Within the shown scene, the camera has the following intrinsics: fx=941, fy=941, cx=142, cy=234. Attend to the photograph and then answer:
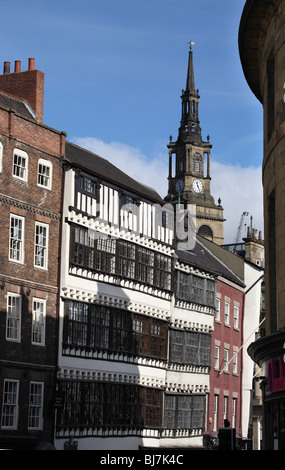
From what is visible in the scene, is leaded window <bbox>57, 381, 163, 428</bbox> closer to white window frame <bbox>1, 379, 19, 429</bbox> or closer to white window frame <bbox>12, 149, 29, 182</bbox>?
white window frame <bbox>1, 379, 19, 429</bbox>

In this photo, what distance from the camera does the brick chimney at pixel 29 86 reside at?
42781 mm

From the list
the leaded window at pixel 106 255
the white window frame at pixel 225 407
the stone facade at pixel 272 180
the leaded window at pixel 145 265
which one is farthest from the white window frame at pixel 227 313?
the stone facade at pixel 272 180

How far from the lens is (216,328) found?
2151 inches

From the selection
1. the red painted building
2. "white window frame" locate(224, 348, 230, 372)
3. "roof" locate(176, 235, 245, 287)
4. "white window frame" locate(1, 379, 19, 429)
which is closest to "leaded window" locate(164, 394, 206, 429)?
the red painted building

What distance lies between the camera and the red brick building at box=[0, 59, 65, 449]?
37.0 m

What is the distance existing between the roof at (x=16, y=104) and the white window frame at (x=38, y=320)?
323 inches

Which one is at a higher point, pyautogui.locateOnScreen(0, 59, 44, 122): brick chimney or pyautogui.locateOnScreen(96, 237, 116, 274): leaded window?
pyautogui.locateOnScreen(0, 59, 44, 122): brick chimney

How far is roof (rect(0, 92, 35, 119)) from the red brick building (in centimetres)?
11

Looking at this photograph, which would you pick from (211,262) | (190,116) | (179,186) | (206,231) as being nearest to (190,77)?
(190,116)

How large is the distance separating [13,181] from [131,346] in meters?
11.2

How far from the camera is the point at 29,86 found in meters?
43.1

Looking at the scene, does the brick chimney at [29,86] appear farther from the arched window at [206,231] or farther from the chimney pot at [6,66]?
the arched window at [206,231]
